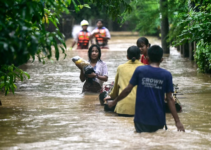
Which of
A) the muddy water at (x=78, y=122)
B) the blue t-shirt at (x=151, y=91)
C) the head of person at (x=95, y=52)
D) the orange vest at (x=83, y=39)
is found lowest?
the muddy water at (x=78, y=122)

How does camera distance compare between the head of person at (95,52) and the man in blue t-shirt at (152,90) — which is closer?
the man in blue t-shirt at (152,90)

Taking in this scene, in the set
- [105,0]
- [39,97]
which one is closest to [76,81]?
[39,97]

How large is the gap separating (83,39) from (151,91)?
60.1 feet

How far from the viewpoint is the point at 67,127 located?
7.62 meters

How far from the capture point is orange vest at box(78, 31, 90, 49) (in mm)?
24266

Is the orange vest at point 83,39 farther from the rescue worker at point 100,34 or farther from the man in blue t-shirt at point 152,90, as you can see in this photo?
the man in blue t-shirt at point 152,90

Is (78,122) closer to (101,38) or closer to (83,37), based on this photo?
(83,37)

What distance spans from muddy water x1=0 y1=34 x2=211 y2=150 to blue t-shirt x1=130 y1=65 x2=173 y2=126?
0.30 meters

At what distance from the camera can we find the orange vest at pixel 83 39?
955 inches

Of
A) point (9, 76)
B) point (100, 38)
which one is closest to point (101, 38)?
point (100, 38)

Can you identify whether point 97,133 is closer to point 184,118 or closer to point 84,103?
point 184,118

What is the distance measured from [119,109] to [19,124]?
168 centimetres

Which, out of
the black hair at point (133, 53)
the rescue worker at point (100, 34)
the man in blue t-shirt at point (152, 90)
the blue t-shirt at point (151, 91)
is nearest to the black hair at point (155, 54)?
the man in blue t-shirt at point (152, 90)

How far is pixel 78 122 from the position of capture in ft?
26.3
